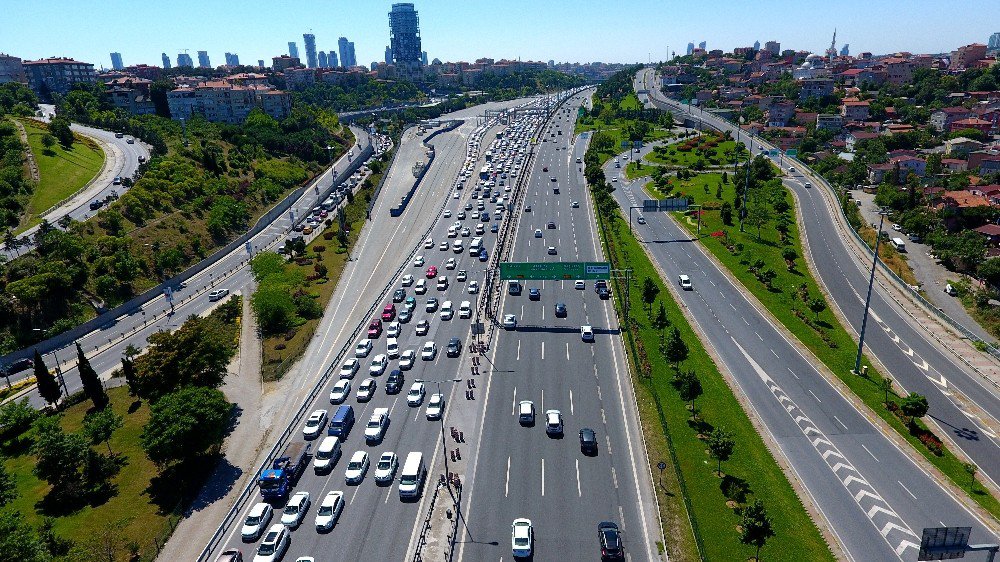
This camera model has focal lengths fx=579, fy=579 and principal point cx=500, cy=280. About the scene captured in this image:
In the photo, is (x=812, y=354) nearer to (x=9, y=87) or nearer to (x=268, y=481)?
(x=268, y=481)

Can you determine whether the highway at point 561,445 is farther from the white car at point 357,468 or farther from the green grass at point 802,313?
the green grass at point 802,313

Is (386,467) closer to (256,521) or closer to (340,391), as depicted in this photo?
(256,521)

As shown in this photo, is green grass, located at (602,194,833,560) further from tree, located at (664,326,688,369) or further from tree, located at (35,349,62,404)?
tree, located at (35,349,62,404)

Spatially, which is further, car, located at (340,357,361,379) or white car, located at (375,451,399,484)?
car, located at (340,357,361,379)

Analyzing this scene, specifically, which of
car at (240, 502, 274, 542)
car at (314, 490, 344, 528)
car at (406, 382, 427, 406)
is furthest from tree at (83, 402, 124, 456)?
car at (406, 382, 427, 406)

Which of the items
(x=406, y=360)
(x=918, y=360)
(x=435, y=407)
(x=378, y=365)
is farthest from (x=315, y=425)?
(x=918, y=360)

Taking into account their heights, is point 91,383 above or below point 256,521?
above
